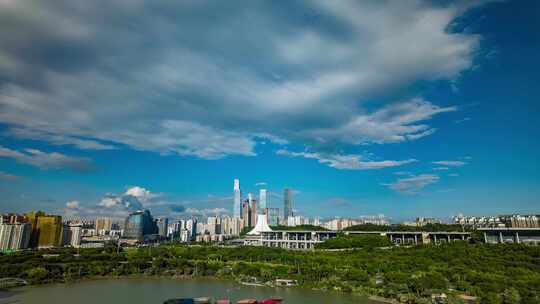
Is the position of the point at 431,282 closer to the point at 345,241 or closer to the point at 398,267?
the point at 398,267

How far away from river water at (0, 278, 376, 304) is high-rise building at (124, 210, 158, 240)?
141ft

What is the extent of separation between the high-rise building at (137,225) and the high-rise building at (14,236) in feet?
82.3

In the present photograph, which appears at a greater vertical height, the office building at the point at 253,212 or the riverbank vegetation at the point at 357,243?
the office building at the point at 253,212

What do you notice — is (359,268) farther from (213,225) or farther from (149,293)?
(213,225)

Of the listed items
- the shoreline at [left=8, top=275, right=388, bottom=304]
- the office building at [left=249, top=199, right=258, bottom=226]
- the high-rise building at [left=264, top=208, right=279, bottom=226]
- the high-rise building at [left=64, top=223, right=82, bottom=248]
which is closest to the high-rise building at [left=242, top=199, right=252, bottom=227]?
the office building at [left=249, top=199, right=258, bottom=226]

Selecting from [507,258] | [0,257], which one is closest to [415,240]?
[507,258]

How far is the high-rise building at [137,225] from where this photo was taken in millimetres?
61594

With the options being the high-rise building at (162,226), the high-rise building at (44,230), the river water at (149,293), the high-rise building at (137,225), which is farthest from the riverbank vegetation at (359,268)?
the high-rise building at (162,226)

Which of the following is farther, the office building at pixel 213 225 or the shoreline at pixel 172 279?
the office building at pixel 213 225

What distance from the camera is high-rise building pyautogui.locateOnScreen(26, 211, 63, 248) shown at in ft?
127

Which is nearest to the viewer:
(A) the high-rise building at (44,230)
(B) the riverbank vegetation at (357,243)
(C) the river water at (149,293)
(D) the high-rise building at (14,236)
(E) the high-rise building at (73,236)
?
(C) the river water at (149,293)

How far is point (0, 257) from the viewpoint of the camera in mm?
22703

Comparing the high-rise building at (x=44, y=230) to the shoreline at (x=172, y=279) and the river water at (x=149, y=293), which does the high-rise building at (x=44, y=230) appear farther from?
the river water at (x=149, y=293)

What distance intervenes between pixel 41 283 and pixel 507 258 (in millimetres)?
26917
